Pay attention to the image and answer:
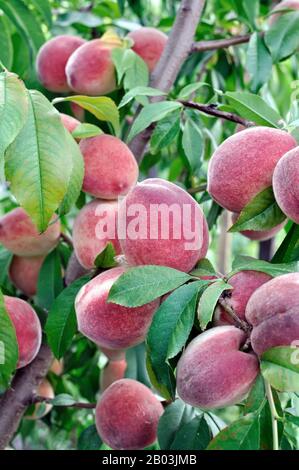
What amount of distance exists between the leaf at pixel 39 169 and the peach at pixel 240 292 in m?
0.19

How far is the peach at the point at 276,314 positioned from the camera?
55cm

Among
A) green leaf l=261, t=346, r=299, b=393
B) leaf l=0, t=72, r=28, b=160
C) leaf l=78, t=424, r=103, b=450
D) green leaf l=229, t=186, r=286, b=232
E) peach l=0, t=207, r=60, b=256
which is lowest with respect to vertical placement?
leaf l=78, t=424, r=103, b=450

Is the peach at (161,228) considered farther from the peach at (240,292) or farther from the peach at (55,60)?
the peach at (55,60)

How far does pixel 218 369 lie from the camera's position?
0.58 meters

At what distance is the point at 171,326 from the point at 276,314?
3.9 inches

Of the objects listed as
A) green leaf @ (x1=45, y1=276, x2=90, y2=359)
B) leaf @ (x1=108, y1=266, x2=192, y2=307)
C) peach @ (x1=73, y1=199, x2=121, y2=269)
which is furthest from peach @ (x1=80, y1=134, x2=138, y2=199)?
leaf @ (x1=108, y1=266, x2=192, y2=307)

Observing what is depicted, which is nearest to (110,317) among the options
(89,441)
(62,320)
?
(62,320)

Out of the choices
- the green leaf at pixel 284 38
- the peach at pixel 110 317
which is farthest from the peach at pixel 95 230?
the green leaf at pixel 284 38

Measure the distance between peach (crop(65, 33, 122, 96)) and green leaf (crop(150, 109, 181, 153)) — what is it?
0.54ft

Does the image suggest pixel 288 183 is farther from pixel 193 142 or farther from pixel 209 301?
pixel 193 142

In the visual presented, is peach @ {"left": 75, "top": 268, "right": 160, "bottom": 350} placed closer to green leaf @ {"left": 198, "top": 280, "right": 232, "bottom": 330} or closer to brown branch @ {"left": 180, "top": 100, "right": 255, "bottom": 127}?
green leaf @ {"left": 198, "top": 280, "right": 232, "bottom": 330}

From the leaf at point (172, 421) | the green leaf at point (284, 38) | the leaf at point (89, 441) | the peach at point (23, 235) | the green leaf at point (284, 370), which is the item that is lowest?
the leaf at point (89, 441)

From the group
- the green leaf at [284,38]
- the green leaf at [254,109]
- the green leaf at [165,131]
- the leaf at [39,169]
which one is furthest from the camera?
the green leaf at [284,38]

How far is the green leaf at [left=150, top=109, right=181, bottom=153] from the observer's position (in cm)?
90
